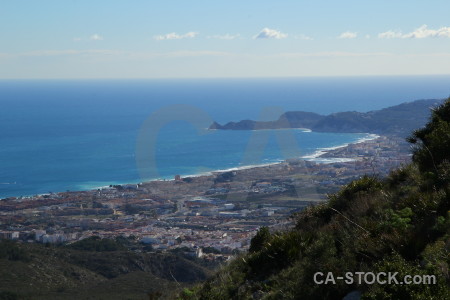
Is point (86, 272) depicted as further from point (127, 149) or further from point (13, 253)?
point (127, 149)

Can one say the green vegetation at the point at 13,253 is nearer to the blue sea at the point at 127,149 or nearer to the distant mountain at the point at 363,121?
the blue sea at the point at 127,149

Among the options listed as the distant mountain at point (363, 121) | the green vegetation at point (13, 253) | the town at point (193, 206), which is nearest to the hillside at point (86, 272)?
the green vegetation at point (13, 253)

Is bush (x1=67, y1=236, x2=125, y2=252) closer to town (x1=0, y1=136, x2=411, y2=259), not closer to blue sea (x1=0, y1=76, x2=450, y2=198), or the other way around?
town (x1=0, y1=136, x2=411, y2=259)

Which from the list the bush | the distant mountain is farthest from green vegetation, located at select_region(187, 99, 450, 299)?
the distant mountain

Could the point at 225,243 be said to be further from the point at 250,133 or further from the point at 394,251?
the point at 250,133

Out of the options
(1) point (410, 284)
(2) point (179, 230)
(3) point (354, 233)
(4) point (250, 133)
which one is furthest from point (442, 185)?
(4) point (250, 133)

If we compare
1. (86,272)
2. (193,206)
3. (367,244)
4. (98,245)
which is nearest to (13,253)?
(86,272)
